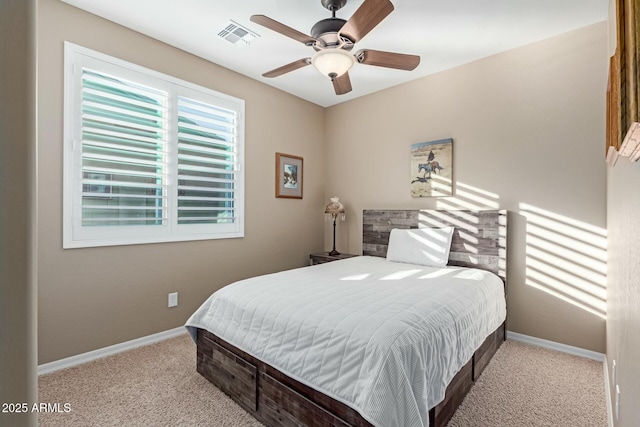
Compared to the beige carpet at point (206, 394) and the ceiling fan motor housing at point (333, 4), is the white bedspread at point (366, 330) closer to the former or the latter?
the beige carpet at point (206, 394)

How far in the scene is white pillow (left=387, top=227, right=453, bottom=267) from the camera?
Answer: 3180mm

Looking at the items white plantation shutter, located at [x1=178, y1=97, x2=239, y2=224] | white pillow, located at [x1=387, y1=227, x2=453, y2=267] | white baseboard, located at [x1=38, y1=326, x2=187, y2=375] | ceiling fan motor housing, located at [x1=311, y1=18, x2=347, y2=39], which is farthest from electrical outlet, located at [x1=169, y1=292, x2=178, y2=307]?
ceiling fan motor housing, located at [x1=311, y1=18, x2=347, y2=39]

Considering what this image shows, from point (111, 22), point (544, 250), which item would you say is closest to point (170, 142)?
point (111, 22)

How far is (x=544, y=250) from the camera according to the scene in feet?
9.50

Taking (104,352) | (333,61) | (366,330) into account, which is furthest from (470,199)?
(104,352)

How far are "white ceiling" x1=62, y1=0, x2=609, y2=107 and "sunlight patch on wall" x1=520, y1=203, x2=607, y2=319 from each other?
62.2 inches

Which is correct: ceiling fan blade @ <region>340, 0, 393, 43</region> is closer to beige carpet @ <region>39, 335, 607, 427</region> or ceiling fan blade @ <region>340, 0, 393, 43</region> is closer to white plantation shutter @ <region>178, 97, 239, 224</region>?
white plantation shutter @ <region>178, 97, 239, 224</region>

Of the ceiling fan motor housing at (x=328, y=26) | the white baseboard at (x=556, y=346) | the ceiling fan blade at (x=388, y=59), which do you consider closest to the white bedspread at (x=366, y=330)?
the white baseboard at (x=556, y=346)

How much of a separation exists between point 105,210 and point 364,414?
255cm

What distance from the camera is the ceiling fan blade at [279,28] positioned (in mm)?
1990

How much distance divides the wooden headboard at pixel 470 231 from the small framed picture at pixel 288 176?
1299 millimetres

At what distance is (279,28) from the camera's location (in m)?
2.08

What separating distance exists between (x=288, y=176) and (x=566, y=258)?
3.09m

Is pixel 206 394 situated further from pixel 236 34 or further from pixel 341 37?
pixel 236 34
